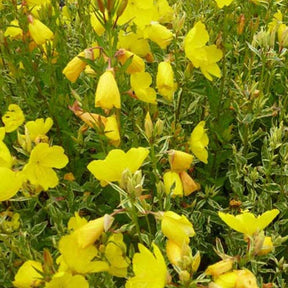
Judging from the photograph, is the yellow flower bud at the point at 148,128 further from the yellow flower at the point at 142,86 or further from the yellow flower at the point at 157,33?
the yellow flower at the point at 157,33

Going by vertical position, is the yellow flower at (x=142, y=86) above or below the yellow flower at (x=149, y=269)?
above

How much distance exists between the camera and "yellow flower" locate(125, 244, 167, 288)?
3.96 ft

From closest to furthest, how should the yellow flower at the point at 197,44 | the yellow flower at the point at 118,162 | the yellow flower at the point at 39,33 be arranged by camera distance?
the yellow flower at the point at 118,162 < the yellow flower at the point at 197,44 < the yellow flower at the point at 39,33

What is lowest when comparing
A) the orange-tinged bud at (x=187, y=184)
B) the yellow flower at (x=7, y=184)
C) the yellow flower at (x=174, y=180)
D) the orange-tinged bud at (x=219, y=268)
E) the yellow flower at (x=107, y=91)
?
the orange-tinged bud at (x=187, y=184)

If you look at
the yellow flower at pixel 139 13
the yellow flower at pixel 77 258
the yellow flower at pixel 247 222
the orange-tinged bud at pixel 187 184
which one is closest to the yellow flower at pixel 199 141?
the orange-tinged bud at pixel 187 184

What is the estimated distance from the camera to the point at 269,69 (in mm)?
2084

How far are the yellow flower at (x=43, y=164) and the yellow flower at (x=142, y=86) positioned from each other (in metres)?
0.38

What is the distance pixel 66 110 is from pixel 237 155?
0.87 m

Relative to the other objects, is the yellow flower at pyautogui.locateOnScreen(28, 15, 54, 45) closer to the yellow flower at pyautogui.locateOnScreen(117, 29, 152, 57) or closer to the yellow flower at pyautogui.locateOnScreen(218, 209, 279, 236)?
the yellow flower at pyautogui.locateOnScreen(117, 29, 152, 57)

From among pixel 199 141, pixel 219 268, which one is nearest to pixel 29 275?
pixel 219 268

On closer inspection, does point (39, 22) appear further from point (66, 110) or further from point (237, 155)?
point (237, 155)

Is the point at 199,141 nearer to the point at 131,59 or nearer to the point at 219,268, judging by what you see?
the point at 131,59

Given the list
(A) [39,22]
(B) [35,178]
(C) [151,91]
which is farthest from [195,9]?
(B) [35,178]

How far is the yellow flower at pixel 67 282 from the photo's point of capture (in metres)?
1.36
